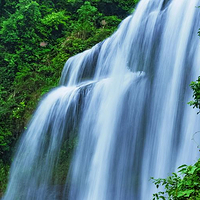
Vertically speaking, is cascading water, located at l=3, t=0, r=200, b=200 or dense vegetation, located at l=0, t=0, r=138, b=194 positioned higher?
dense vegetation, located at l=0, t=0, r=138, b=194

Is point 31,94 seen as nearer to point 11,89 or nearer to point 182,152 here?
point 11,89

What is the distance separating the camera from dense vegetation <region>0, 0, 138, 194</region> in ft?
35.7

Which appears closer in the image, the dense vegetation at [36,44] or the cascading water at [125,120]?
the cascading water at [125,120]

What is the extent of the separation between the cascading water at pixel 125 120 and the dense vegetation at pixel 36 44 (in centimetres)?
105

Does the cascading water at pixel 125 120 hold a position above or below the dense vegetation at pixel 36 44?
below

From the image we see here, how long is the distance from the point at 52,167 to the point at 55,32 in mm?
9050

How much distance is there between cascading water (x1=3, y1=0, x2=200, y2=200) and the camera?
6504mm

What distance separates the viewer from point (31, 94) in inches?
460

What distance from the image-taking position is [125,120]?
7727 millimetres

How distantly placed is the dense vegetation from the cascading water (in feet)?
3.44

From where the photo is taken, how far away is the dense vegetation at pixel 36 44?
10.9 m

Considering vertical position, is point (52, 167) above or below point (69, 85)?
below

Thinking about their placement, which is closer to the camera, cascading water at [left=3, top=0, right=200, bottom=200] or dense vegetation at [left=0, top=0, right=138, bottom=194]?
cascading water at [left=3, top=0, right=200, bottom=200]

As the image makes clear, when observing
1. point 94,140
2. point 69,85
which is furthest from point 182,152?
point 69,85
